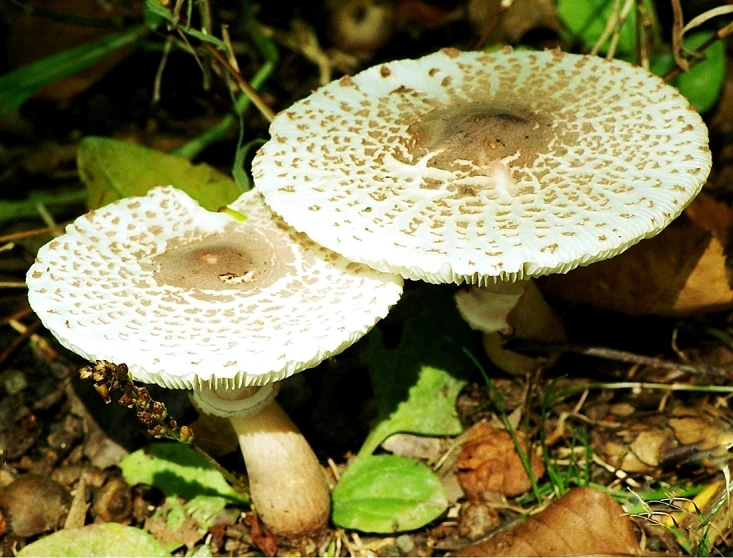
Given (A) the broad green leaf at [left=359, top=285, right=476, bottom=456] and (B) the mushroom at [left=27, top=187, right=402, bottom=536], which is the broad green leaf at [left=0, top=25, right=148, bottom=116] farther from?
(A) the broad green leaf at [left=359, top=285, right=476, bottom=456]

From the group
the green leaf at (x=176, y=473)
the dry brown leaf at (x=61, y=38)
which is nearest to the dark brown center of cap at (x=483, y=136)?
the green leaf at (x=176, y=473)

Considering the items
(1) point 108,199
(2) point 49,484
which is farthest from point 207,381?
(1) point 108,199

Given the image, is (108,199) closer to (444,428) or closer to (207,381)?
(207,381)

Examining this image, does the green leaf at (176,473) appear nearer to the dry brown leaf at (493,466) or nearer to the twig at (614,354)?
the dry brown leaf at (493,466)

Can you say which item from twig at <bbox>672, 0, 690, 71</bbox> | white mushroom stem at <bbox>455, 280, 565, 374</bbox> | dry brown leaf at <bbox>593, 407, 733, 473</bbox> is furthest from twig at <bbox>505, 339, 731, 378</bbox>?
twig at <bbox>672, 0, 690, 71</bbox>

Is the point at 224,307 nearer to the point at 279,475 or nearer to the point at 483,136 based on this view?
the point at 279,475

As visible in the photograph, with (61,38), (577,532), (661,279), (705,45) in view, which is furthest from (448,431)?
(61,38)
